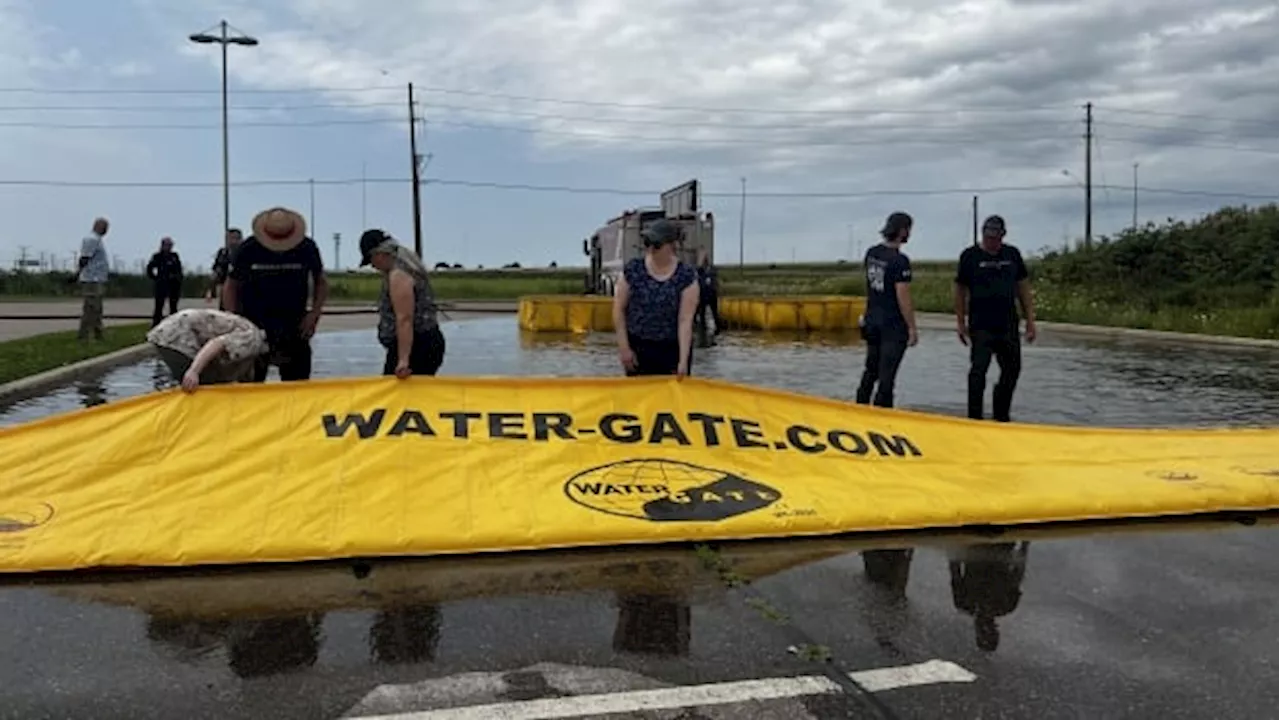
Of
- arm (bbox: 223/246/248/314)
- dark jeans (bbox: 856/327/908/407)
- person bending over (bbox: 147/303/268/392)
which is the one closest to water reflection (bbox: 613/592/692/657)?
person bending over (bbox: 147/303/268/392)

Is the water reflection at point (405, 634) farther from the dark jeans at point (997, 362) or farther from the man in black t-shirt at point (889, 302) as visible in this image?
the dark jeans at point (997, 362)

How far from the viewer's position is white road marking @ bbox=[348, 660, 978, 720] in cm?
360

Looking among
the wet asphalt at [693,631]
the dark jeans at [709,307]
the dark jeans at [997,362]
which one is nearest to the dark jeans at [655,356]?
the wet asphalt at [693,631]

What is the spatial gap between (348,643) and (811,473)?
2921 mm

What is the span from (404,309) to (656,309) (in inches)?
60.9

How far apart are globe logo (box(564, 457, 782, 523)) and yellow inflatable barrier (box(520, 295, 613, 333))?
17685 millimetres

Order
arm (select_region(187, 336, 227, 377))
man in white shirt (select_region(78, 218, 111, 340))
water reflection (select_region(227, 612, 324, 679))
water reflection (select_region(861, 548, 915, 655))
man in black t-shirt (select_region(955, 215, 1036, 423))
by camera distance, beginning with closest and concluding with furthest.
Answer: water reflection (select_region(227, 612, 324, 679)) < water reflection (select_region(861, 548, 915, 655)) < arm (select_region(187, 336, 227, 377)) < man in black t-shirt (select_region(955, 215, 1036, 423)) < man in white shirt (select_region(78, 218, 111, 340))

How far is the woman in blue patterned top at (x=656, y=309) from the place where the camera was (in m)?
6.83

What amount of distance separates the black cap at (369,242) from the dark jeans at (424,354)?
0.61 meters

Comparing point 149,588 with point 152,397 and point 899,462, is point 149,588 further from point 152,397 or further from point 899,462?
point 899,462

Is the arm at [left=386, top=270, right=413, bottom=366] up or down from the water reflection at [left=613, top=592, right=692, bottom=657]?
up

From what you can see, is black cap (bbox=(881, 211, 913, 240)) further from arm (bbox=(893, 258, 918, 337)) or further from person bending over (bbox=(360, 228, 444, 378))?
person bending over (bbox=(360, 228, 444, 378))

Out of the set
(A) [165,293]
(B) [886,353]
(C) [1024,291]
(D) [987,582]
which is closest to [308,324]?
(B) [886,353]

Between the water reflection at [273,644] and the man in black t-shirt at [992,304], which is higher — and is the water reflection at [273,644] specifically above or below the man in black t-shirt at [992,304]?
below
